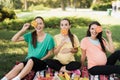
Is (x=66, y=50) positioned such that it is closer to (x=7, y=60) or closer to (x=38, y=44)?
(x=38, y=44)

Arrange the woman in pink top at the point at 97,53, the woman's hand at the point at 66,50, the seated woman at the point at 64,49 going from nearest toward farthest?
the woman in pink top at the point at 97,53, the seated woman at the point at 64,49, the woman's hand at the point at 66,50

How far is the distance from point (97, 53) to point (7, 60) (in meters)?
2.90

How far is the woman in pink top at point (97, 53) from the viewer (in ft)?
18.7

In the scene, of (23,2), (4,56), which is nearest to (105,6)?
(23,2)

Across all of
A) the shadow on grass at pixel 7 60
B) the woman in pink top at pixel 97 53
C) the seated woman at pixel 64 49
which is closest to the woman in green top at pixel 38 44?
the seated woman at pixel 64 49

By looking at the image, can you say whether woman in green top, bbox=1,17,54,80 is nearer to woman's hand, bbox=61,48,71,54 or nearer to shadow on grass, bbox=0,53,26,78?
woman's hand, bbox=61,48,71,54

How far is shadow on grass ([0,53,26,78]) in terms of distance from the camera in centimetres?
727

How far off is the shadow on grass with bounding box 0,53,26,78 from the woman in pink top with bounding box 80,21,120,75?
6.30ft

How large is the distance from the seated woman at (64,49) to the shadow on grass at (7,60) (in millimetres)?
1280

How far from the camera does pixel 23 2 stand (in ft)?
193

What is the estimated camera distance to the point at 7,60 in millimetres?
8078

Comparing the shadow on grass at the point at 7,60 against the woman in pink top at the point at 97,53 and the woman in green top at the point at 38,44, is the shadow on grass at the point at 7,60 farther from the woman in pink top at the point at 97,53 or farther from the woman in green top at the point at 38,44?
the woman in pink top at the point at 97,53

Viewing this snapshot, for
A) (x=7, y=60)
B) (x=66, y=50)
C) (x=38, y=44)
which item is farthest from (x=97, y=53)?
(x=7, y=60)

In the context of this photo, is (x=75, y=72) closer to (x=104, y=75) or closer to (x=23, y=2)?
(x=104, y=75)
